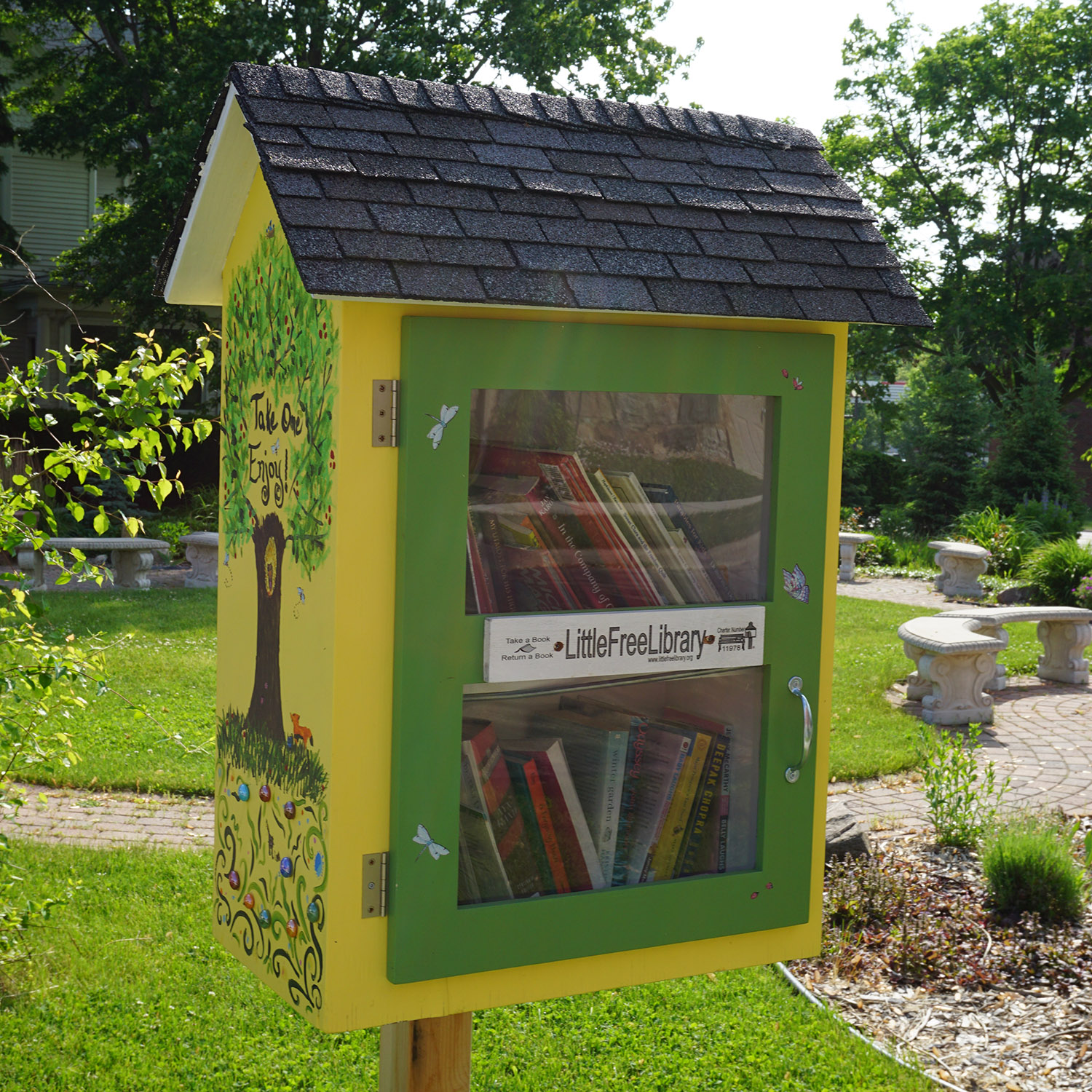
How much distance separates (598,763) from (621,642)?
0.32 metres

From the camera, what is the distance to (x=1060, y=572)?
12.4 meters

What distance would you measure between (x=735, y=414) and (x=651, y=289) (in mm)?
374

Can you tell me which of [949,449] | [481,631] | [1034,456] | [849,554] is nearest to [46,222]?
[849,554]

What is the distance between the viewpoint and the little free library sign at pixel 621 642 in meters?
1.79

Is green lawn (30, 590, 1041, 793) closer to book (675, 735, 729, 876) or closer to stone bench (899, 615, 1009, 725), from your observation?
stone bench (899, 615, 1009, 725)

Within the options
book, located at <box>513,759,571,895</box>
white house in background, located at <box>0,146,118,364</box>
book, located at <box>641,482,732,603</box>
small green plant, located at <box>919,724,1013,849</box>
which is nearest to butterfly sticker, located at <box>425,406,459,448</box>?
book, located at <box>641,482,732,603</box>

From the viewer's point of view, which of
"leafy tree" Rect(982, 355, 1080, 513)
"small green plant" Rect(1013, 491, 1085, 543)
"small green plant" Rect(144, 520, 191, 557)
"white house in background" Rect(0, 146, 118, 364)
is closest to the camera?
"small green plant" Rect(144, 520, 191, 557)

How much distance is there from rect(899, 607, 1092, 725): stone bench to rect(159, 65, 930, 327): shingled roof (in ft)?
19.8

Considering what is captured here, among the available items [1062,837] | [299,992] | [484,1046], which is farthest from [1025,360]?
[299,992]

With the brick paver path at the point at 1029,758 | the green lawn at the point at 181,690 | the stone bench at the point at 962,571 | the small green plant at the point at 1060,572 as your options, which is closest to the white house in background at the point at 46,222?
the green lawn at the point at 181,690

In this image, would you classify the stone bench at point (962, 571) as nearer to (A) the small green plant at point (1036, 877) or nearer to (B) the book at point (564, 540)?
(A) the small green plant at point (1036, 877)

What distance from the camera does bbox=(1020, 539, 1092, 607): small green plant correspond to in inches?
484

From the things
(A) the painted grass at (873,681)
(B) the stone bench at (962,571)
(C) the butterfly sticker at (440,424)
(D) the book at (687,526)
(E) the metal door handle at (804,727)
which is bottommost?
(A) the painted grass at (873,681)

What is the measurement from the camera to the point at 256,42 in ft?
47.8
